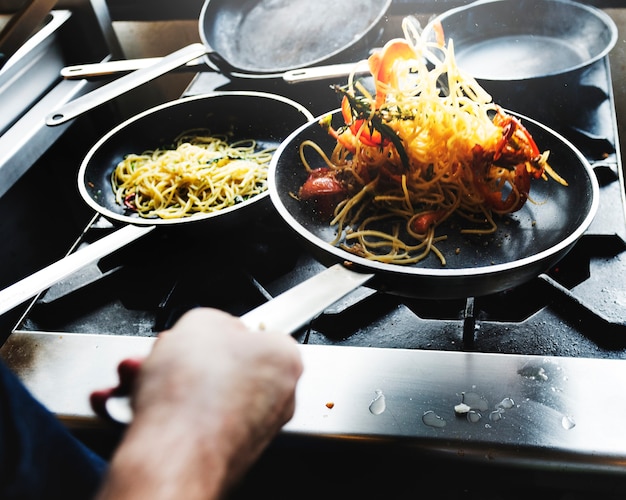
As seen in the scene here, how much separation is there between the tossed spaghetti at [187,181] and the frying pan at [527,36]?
2.22ft

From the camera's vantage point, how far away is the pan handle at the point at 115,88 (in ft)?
4.97

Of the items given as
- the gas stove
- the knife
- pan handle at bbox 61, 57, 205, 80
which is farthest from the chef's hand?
pan handle at bbox 61, 57, 205, 80

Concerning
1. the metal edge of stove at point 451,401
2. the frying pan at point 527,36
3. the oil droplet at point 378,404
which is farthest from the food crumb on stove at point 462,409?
the frying pan at point 527,36

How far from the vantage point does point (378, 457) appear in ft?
3.08

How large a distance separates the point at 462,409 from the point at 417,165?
55 cm

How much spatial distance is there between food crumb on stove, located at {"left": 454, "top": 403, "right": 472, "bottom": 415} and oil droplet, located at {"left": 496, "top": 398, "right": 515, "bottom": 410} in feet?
0.17

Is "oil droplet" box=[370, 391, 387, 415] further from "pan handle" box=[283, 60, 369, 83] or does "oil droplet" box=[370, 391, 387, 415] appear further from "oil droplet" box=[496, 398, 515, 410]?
"pan handle" box=[283, 60, 369, 83]

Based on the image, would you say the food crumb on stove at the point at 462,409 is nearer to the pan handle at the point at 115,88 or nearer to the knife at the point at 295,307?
the knife at the point at 295,307

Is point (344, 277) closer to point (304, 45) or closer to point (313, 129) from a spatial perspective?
point (313, 129)

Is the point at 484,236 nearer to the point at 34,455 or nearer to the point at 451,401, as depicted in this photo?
the point at 451,401

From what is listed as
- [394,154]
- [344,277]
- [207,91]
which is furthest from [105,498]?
[207,91]

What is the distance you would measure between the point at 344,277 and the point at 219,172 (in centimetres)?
69

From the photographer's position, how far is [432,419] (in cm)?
93

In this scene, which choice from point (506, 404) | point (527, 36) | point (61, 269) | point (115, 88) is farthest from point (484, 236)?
point (115, 88)
